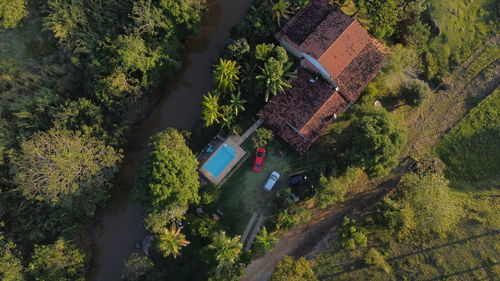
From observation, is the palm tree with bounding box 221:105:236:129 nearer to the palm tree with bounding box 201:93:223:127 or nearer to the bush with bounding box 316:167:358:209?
the palm tree with bounding box 201:93:223:127

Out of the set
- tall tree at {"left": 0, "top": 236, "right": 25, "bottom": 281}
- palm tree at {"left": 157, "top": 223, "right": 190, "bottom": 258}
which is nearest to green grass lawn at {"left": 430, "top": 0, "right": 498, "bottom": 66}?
palm tree at {"left": 157, "top": 223, "right": 190, "bottom": 258}

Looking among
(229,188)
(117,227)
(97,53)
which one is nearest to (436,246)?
(229,188)

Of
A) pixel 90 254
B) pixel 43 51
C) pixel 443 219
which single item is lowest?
pixel 90 254

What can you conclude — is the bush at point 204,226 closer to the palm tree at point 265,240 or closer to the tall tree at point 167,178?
the tall tree at point 167,178

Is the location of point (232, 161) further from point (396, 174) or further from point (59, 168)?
point (396, 174)

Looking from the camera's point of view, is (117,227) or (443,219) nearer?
(443,219)

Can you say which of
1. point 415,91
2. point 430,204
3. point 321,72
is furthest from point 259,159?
point 415,91

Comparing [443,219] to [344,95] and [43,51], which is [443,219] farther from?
[43,51]
